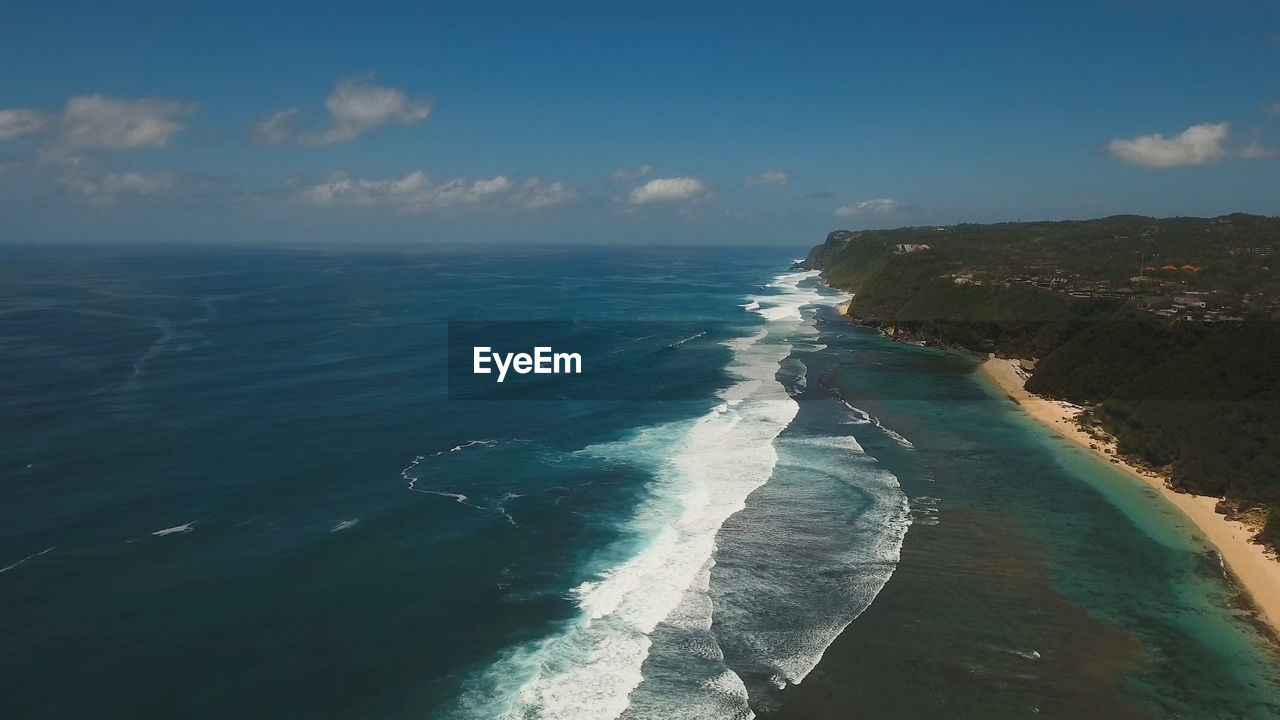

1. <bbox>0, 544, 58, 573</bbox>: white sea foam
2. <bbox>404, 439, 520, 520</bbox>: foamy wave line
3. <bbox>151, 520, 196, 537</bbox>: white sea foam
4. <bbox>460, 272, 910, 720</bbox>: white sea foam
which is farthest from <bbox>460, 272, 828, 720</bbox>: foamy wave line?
<bbox>0, 544, 58, 573</bbox>: white sea foam

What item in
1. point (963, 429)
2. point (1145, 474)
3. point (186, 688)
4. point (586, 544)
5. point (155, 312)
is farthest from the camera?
point (155, 312)

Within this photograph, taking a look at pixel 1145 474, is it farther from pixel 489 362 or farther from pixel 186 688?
pixel 489 362

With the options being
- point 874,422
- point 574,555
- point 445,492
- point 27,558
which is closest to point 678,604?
point 574,555

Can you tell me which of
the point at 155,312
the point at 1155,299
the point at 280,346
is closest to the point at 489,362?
the point at 280,346

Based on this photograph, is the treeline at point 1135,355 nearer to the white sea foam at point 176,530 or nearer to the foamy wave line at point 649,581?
the foamy wave line at point 649,581

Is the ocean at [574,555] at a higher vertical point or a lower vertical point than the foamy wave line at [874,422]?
lower

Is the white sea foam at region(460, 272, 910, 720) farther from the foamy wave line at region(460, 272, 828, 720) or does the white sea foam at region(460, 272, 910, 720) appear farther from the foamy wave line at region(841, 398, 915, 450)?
the foamy wave line at region(841, 398, 915, 450)

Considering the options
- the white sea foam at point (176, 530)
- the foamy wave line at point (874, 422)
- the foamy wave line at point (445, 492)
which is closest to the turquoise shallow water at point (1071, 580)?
the foamy wave line at point (874, 422)
